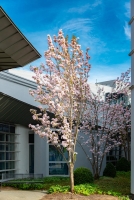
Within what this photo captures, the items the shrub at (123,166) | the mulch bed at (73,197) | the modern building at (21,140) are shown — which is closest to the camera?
the mulch bed at (73,197)

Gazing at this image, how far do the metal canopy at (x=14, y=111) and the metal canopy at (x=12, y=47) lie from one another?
6609 millimetres

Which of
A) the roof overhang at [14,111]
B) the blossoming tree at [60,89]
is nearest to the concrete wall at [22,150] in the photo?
the roof overhang at [14,111]

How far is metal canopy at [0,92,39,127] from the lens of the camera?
17.8 meters

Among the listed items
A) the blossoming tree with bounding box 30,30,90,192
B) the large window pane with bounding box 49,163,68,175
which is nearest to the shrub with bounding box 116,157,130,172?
the large window pane with bounding box 49,163,68,175

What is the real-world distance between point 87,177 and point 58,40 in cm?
623

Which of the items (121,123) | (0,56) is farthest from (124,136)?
(0,56)

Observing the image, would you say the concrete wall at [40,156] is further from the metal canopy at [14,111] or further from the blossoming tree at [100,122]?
the blossoming tree at [100,122]

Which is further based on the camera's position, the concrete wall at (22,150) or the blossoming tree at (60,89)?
the concrete wall at (22,150)

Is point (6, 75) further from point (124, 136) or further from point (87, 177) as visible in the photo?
point (124, 136)

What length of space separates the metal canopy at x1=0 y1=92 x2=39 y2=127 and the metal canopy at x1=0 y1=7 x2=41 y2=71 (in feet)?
21.7

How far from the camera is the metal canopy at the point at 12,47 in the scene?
8.09m

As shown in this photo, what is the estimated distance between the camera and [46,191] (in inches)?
601

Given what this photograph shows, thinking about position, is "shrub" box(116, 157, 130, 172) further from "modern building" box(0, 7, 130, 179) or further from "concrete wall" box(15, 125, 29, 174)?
"concrete wall" box(15, 125, 29, 174)

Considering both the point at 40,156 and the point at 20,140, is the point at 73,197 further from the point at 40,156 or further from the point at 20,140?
the point at 20,140
